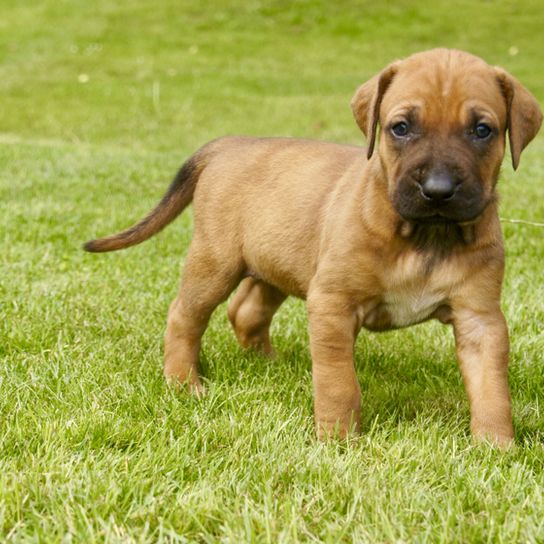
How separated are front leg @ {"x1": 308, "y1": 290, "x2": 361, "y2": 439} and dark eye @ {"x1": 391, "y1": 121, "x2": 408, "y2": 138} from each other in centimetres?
71

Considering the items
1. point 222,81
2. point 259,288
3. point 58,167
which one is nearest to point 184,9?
point 222,81

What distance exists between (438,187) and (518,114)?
28.4 inches

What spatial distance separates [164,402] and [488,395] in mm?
1373

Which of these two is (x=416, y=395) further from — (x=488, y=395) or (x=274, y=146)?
(x=274, y=146)

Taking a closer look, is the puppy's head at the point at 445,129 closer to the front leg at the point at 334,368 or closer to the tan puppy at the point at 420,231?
the tan puppy at the point at 420,231

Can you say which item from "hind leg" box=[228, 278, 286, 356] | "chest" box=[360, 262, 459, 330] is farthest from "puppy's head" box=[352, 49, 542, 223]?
"hind leg" box=[228, 278, 286, 356]

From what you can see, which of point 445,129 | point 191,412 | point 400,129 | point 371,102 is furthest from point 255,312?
point 445,129

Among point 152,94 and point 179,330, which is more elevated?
point 179,330

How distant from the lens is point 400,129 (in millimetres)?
3621

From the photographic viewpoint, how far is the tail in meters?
4.77

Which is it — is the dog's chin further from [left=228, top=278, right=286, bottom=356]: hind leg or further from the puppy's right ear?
[left=228, top=278, right=286, bottom=356]: hind leg

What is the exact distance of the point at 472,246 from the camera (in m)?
3.70

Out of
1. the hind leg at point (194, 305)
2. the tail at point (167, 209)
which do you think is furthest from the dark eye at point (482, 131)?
the tail at point (167, 209)

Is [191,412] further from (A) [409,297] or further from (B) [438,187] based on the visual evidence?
(B) [438,187]
